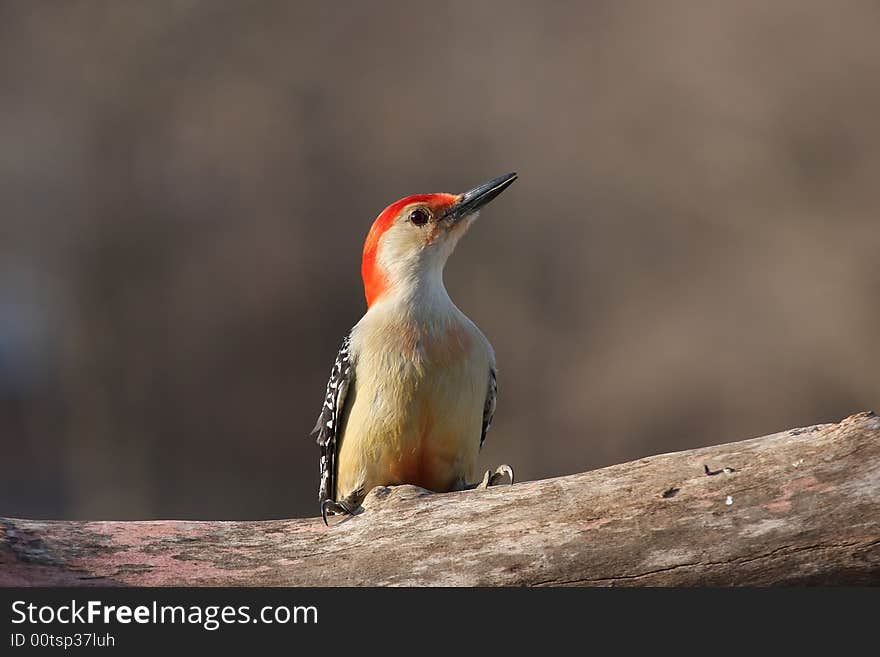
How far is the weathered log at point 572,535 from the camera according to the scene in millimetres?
2270

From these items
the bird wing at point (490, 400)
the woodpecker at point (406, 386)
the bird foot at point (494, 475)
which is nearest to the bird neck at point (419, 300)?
the woodpecker at point (406, 386)

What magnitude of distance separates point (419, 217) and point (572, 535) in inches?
47.7

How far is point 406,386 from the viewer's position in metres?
2.93

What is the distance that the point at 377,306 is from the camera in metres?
3.17

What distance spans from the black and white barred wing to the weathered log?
15.6 inches

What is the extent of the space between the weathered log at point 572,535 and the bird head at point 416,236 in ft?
2.40

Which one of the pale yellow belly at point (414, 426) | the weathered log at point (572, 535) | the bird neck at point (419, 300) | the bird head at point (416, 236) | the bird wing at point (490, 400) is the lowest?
the weathered log at point (572, 535)

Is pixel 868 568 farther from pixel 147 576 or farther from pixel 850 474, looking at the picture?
pixel 147 576

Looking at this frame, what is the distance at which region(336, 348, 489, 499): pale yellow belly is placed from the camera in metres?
2.93

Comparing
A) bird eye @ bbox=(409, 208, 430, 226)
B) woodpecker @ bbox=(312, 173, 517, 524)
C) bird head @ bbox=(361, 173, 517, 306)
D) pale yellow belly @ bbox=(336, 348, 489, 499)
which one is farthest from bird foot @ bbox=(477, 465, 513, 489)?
bird eye @ bbox=(409, 208, 430, 226)

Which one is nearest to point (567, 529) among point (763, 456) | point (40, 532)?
point (763, 456)

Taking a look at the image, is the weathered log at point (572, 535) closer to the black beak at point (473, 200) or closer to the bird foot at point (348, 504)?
the bird foot at point (348, 504)

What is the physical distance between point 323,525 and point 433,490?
42 cm

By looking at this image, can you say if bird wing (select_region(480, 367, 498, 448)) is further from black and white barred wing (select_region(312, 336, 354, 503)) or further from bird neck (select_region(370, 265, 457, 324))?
black and white barred wing (select_region(312, 336, 354, 503))
